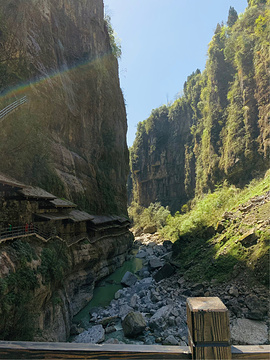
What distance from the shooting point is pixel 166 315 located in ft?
34.9

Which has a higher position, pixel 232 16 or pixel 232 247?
pixel 232 16

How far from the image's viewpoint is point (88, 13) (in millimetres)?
28016

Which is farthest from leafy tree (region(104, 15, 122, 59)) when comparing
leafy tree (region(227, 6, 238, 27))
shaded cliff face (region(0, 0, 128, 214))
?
leafy tree (region(227, 6, 238, 27))

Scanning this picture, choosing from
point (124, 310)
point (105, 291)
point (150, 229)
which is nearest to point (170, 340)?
point (124, 310)

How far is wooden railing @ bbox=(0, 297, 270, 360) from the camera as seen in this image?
1312 millimetres

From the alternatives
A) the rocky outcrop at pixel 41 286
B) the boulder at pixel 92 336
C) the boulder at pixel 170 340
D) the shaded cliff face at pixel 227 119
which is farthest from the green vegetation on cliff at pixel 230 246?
the shaded cliff face at pixel 227 119

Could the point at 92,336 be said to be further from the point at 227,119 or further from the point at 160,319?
the point at 227,119

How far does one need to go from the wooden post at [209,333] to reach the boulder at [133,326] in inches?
402

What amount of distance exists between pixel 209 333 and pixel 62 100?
2156 cm

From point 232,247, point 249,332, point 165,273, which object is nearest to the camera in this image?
point 249,332

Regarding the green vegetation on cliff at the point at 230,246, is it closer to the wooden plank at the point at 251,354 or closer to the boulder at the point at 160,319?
the boulder at the point at 160,319

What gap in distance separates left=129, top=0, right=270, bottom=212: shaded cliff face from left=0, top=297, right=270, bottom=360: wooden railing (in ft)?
93.5

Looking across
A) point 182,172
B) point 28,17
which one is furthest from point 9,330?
point 182,172

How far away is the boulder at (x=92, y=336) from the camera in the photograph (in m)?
9.39
